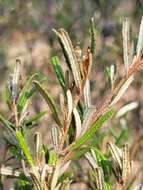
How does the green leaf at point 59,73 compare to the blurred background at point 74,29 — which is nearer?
the green leaf at point 59,73

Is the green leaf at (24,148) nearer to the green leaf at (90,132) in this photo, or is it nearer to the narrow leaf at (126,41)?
the green leaf at (90,132)

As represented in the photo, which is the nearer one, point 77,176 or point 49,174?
point 49,174

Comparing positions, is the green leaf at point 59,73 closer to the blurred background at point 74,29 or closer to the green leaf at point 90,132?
the green leaf at point 90,132

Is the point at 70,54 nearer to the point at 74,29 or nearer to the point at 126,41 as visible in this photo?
the point at 126,41

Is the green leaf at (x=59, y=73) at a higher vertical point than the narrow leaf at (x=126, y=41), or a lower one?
lower

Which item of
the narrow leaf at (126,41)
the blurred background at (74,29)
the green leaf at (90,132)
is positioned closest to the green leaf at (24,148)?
the green leaf at (90,132)

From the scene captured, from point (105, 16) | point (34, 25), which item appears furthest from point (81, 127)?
point (34, 25)

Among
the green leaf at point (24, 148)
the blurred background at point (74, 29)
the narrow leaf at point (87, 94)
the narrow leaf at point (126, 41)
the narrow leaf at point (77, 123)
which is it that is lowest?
the green leaf at point (24, 148)

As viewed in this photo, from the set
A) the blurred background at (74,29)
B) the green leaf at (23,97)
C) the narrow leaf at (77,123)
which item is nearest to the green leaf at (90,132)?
the narrow leaf at (77,123)

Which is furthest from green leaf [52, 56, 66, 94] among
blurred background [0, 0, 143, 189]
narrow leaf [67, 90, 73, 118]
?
blurred background [0, 0, 143, 189]

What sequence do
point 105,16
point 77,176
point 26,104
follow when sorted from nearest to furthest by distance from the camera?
point 26,104 < point 77,176 < point 105,16

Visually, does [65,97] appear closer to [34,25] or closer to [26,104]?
[26,104]
